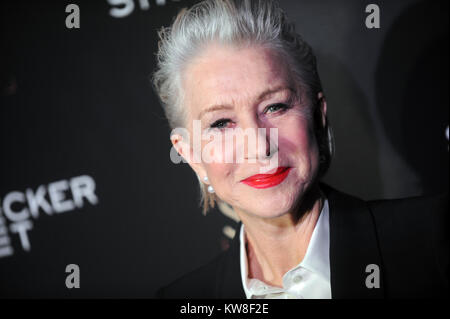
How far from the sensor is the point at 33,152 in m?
1.36

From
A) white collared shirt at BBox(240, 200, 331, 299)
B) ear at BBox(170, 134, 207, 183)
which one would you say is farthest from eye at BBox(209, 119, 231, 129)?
white collared shirt at BBox(240, 200, 331, 299)

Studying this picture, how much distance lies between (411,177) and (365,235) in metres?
0.33

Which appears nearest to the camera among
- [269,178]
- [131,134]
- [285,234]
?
[269,178]

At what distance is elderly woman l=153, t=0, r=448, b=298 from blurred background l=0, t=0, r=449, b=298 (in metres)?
0.18

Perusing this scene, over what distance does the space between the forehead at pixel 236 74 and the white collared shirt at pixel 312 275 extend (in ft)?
1.18

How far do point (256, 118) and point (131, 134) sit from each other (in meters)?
0.45

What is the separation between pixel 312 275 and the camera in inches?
44.4

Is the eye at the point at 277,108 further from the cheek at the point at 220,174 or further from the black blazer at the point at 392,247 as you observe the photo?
the black blazer at the point at 392,247

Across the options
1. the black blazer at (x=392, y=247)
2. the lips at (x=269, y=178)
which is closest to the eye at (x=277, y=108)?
the lips at (x=269, y=178)

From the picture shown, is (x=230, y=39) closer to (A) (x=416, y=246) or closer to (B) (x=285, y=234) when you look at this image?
(B) (x=285, y=234)

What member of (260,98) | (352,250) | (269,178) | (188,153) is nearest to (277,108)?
(260,98)

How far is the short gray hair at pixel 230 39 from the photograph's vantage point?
3.53 feet

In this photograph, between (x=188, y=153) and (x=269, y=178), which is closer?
(x=269, y=178)
